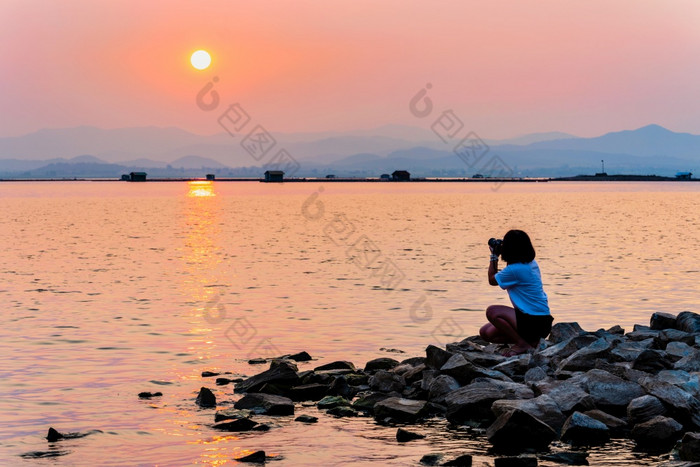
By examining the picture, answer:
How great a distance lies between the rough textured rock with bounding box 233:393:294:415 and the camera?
49.2 feet

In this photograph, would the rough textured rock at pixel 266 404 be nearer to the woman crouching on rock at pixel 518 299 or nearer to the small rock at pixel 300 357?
the small rock at pixel 300 357

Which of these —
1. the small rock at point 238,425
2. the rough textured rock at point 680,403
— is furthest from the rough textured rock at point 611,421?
the small rock at point 238,425

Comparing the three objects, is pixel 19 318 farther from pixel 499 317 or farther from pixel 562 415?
pixel 562 415

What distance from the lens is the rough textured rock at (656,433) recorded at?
13133 millimetres

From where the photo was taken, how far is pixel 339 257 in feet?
154

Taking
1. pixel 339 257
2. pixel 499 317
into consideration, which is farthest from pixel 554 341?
pixel 339 257

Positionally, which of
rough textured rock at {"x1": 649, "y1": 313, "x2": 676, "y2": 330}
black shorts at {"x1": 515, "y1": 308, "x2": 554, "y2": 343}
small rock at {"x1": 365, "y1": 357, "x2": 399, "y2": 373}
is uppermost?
black shorts at {"x1": 515, "y1": 308, "x2": 554, "y2": 343}

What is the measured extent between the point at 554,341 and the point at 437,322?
6.76 m

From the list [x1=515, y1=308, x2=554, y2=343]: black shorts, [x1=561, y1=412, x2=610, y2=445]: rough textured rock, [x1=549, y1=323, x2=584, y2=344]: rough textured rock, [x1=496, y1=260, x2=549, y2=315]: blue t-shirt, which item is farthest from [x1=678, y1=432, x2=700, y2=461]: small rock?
[x1=549, y1=323, x2=584, y2=344]: rough textured rock

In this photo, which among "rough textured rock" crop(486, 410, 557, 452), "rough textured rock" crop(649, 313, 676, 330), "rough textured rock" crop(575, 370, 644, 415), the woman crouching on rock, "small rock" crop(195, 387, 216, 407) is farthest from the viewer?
"rough textured rock" crop(649, 313, 676, 330)

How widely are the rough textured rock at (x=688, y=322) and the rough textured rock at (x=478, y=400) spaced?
6455mm

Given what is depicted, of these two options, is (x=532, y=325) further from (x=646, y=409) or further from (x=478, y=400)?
(x=646, y=409)

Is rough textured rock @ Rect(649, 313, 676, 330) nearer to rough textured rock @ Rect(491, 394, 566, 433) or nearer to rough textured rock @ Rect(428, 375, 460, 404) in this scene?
rough textured rock @ Rect(428, 375, 460, 404)

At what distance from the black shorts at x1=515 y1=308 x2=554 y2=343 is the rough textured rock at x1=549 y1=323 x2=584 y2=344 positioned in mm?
1068
